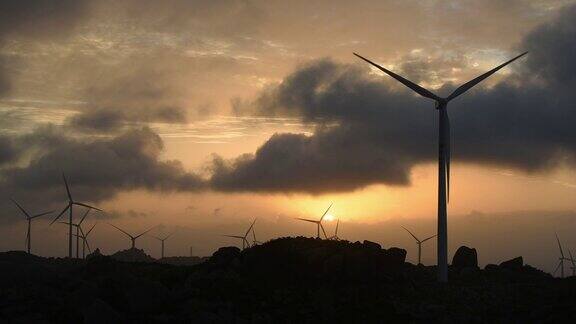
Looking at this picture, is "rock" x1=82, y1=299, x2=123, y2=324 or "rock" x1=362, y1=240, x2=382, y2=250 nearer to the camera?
"rock" x1=82, y1=299, x2=123, y2=324

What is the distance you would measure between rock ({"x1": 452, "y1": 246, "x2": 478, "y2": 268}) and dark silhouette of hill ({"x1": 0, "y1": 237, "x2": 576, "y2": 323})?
11258 mm

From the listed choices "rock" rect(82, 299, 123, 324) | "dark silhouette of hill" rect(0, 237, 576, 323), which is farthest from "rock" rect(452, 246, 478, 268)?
"rock" rect(82, 299, 123, 324)

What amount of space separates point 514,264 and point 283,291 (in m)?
45.8

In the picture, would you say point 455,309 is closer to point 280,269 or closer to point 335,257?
point 335,257

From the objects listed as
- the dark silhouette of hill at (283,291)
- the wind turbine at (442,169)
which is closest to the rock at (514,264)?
the dark silhouette of hill at (283,291)

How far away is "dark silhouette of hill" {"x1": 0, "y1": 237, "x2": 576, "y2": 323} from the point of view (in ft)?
279

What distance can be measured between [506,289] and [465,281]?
7328mm

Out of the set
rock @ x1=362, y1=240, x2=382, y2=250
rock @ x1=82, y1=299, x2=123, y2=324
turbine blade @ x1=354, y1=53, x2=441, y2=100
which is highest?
turbine blade @ x1=354, y1=53, x2=441, y2=100

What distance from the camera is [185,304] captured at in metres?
86.7

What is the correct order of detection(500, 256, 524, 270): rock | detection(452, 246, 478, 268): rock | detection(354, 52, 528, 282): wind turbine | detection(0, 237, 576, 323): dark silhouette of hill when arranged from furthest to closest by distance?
detection(452, 246, 478, 268): rock
detection(500, 256, 524, 270): rock
detection(354, 52, 528, 282): wind turbine
detection(0, 237, 576, 323): dark silhouette of hill

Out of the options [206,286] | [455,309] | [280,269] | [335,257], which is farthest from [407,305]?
[206,286]

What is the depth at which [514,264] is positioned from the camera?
4633 inches

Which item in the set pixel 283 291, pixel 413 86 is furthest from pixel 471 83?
pixel 283 291

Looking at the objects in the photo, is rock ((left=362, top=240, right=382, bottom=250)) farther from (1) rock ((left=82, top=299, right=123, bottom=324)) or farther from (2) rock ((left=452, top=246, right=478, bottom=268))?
(1) rock ((left=82, top=299, right=123, bottom=324))
